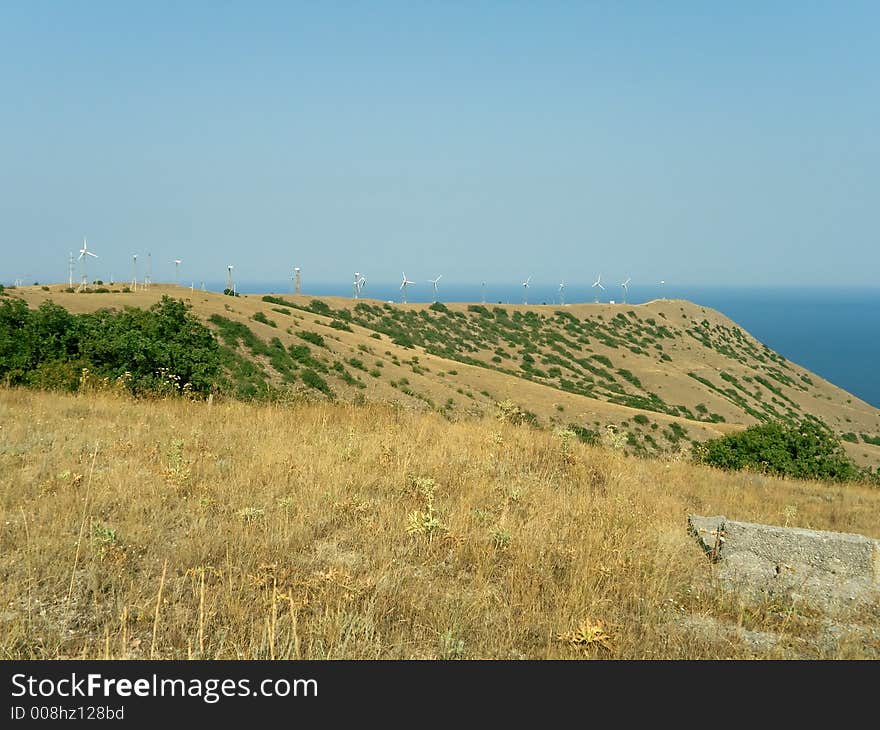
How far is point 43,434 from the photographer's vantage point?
962 centimetres

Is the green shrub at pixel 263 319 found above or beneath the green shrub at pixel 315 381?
above

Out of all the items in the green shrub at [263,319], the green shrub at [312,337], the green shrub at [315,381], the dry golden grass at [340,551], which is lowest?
the green shrub at [315,381]

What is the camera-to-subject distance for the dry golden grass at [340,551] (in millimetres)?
4680

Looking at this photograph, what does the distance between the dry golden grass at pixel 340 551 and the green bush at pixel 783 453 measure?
33.4 feet

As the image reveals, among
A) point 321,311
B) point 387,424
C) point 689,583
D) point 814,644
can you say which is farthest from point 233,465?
point 321,311

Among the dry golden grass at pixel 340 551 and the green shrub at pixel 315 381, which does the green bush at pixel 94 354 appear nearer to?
the dry golden grass at pixel 340 551

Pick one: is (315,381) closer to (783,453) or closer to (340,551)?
(783,453)

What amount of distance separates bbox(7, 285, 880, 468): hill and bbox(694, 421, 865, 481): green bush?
6.17 m

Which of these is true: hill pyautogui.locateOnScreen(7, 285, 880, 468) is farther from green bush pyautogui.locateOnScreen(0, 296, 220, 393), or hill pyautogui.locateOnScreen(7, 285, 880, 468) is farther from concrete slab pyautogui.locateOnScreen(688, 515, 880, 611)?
concrete slab pyautogui.locateOnScreen(688, 515, 880, 611)

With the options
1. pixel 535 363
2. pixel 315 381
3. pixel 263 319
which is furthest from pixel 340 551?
pixel 535 363

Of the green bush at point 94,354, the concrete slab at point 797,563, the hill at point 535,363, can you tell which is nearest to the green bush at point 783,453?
the hill at point 535,363

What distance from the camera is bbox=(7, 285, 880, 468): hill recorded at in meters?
36.3

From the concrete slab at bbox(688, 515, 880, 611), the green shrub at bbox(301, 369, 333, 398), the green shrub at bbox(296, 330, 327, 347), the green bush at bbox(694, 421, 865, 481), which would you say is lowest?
the green bush at bbox(694, 421, 865, 481)

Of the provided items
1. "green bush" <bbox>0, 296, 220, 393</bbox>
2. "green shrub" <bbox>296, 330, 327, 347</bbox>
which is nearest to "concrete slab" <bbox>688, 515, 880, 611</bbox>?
"green bush" <bbox>0, 296, 220, 393</bbox>
